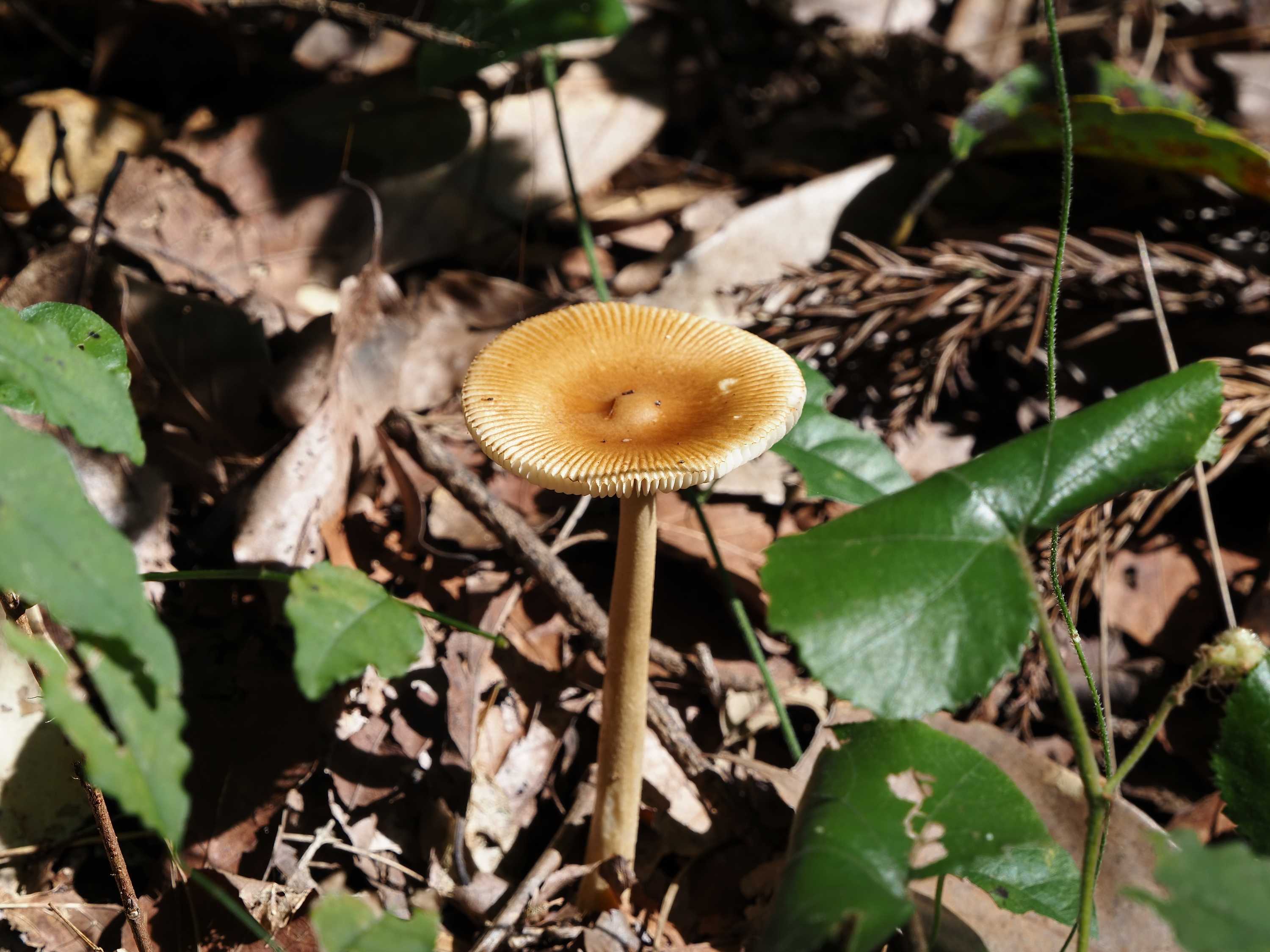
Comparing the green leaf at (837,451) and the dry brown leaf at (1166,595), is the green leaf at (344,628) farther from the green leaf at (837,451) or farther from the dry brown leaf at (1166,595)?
the dry brown leaf at (1166,595)

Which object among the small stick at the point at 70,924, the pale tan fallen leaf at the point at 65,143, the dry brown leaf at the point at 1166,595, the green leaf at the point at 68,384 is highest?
the green leaf at the point at 68,384

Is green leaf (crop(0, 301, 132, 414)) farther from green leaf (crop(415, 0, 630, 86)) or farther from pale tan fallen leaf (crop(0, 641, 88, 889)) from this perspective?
green leaf (crop(415, 0, 630, 86))

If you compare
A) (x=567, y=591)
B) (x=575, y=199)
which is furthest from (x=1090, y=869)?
(x=575, y=199)

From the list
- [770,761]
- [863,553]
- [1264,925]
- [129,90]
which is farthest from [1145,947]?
[129,90]

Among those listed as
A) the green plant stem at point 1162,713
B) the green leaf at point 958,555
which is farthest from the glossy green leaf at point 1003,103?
the green plant stem at point 1162,713

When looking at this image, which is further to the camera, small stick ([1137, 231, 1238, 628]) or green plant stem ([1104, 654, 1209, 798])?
small stick ([1137, 231, 1238, 628])

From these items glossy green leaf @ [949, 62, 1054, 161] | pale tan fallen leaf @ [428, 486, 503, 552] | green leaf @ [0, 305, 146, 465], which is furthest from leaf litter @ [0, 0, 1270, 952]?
green leaf @ [0, 305, 146, 465]
